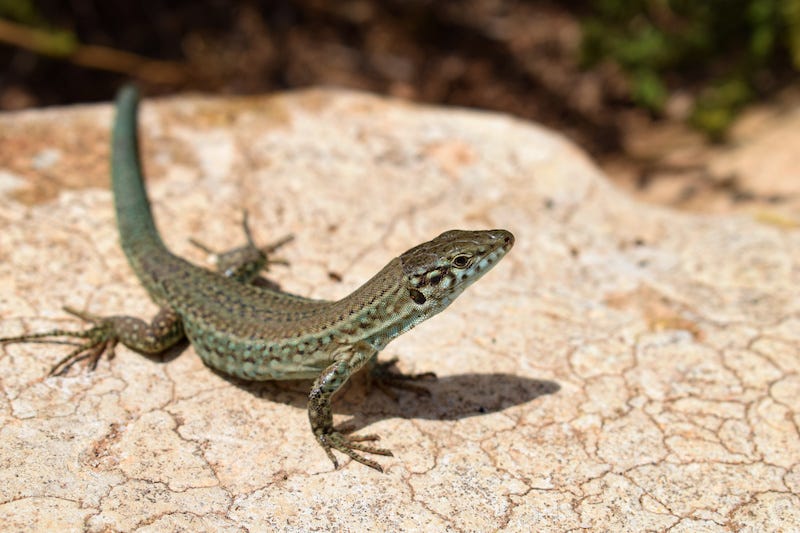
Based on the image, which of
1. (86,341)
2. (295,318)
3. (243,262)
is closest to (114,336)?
(86,341)

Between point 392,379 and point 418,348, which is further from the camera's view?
point 418,348

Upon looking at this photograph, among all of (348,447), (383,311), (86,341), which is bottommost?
(86,341)

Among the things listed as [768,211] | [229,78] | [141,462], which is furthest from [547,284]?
[229,78]

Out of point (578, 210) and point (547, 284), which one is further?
point (578, 210)

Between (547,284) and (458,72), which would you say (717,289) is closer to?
(547,284)

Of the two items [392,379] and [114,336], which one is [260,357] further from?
[114,336]

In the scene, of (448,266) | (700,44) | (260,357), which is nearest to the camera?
(448,266)
